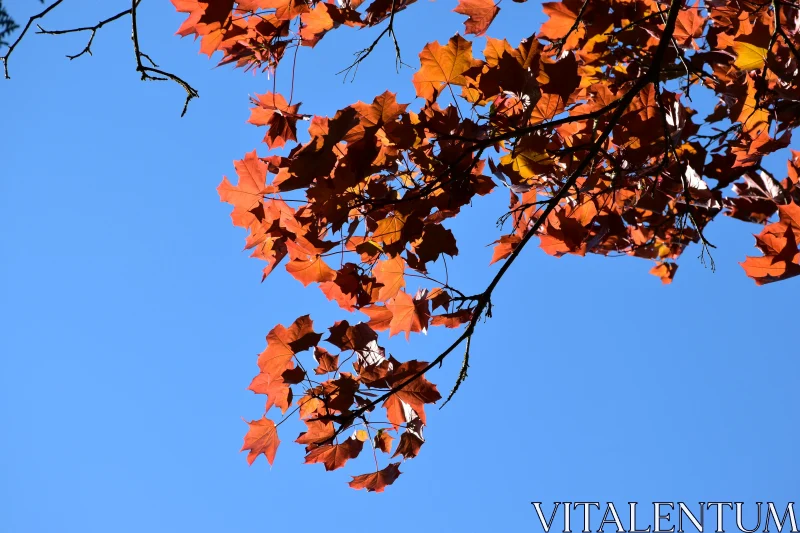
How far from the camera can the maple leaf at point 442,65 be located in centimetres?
202

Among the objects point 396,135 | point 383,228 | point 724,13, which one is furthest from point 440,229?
point 724,13

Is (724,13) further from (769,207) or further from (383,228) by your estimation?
(383,228)

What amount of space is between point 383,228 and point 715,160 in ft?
4.93

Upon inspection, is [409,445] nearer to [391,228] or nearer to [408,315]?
[408,315]

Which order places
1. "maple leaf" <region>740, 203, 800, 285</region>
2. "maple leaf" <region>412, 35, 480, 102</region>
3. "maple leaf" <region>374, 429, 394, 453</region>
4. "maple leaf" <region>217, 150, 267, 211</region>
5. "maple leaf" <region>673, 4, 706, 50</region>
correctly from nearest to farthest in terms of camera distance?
"maple leaf" <region>740, 203, 800, 285</region> → "maple leaf" <region>412, 35, 480, 102</region> → "maple leaf" <region>217, 150, 267, 211</region> → "maple leaf" <region>374, 429, 394, 453</region> → "maple leaf" <region>673, 4, 706, 50</region>

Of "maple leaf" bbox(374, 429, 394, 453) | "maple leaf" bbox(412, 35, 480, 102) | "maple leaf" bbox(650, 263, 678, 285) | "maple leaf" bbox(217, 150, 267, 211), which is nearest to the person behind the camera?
"maple leaf" bbox(412, 35, 480, 102)

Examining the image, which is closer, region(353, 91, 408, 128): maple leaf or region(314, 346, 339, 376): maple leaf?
region(353, 91, 408, 128): maple leaf

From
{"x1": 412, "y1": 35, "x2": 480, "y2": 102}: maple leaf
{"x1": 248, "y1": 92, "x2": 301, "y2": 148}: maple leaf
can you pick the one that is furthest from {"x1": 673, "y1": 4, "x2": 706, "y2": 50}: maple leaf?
{"x1": 248, "y1": 92, "x2": 301, "y2": 148}: maple leaf

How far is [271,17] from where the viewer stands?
2301 mm

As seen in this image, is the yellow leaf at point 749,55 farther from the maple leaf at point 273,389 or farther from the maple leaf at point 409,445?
the maple leaf at point 273,389

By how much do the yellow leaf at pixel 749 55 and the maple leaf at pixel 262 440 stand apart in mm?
1954

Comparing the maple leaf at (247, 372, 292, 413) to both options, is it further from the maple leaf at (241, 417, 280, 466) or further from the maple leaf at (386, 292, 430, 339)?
the maple leaf at (386, 292, 430, 339)

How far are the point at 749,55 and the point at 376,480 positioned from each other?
1875 mm

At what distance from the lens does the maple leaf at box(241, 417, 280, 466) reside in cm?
228
